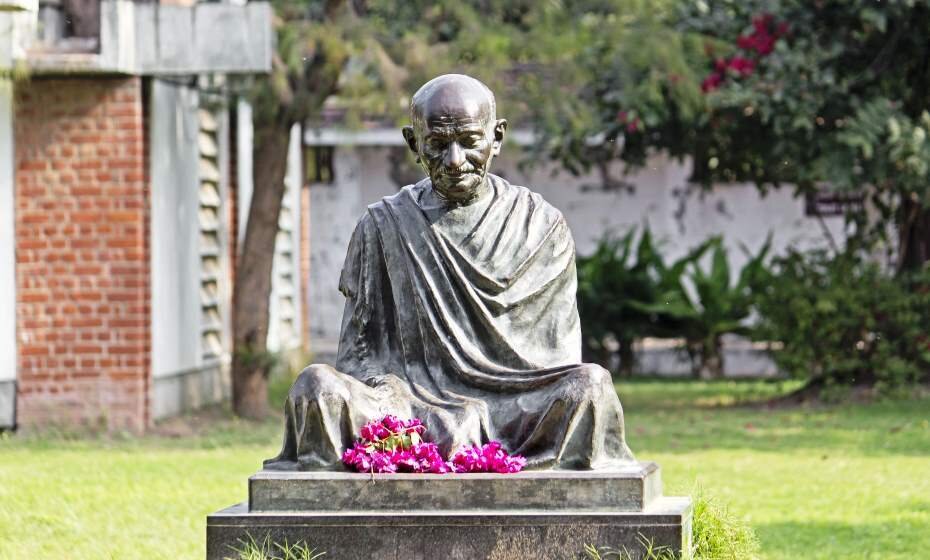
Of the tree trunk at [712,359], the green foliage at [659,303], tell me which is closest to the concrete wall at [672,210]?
the green foliage at [659,303]

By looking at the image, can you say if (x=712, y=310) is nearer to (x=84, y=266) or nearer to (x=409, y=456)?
(x=84, y=266)

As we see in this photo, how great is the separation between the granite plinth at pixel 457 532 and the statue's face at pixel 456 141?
50.9 inches

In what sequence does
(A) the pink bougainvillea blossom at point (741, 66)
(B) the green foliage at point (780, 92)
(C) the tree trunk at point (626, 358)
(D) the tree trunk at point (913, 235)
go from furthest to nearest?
(C) the tree trunk at point (626, 358) < (D) the tree trunk at point (913, 235) < (A) the pink bougainvillea blossom at point (741, 66) < (B) the green foliage at point (780, 92)

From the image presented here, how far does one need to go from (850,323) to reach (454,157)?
31.9 ft

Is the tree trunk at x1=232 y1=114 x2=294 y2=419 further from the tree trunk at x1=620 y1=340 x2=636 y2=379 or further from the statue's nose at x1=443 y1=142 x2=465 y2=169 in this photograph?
the statue's nose at x1=443 y1=142 x2=465 y2=169

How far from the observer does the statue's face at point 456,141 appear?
6543mm

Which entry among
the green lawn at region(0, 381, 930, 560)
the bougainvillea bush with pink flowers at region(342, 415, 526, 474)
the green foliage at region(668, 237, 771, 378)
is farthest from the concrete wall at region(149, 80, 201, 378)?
the bougainvillea bush with pink flowers at region(342, 415, 526, 474)

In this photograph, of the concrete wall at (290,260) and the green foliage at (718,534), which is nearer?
the green foliage at (718,534)

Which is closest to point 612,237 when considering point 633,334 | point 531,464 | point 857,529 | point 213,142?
point 633,334

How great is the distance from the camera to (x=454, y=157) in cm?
656

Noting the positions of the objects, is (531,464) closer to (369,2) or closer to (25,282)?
(25,282)

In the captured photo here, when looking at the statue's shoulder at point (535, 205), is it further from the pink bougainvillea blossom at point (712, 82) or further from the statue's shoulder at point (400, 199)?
the pink bougainvillea blossom at point (712, 82)

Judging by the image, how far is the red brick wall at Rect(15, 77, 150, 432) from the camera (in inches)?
522

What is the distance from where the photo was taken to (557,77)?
14258 mm
